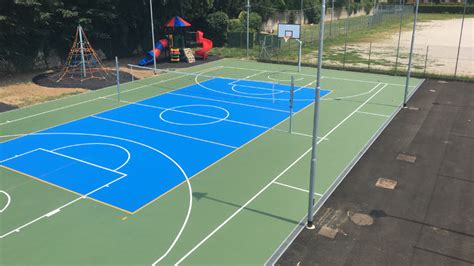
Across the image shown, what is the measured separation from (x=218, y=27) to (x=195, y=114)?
23539mm

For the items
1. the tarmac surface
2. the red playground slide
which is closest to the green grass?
the red playground slide

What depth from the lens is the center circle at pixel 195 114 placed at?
1926 cm

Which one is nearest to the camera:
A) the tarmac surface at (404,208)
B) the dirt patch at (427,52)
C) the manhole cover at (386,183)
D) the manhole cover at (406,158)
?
the tarmac surface at (404,208)

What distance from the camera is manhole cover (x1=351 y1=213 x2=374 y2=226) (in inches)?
434

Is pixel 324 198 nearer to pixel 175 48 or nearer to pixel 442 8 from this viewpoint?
pixel 175 48

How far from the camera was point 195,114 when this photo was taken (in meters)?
20.4

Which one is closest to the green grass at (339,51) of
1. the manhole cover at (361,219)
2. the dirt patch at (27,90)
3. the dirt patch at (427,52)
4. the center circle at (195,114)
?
the dirt patch at (427,52)

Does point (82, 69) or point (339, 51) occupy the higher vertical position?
point (339, 51)

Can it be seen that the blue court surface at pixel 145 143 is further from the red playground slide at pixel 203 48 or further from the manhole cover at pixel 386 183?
the red playground slide at pixel 203 48

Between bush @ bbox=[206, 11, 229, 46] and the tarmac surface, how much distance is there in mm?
26892

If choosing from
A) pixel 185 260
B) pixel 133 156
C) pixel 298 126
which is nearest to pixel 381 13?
pixel 298 126

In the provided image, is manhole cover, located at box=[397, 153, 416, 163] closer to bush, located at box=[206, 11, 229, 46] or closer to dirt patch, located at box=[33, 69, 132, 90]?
dirt patch, located at box=[33, 69, 132, 90]

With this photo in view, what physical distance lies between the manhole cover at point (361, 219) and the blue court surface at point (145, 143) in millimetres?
5368

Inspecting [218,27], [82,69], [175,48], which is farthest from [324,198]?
[218,27]
